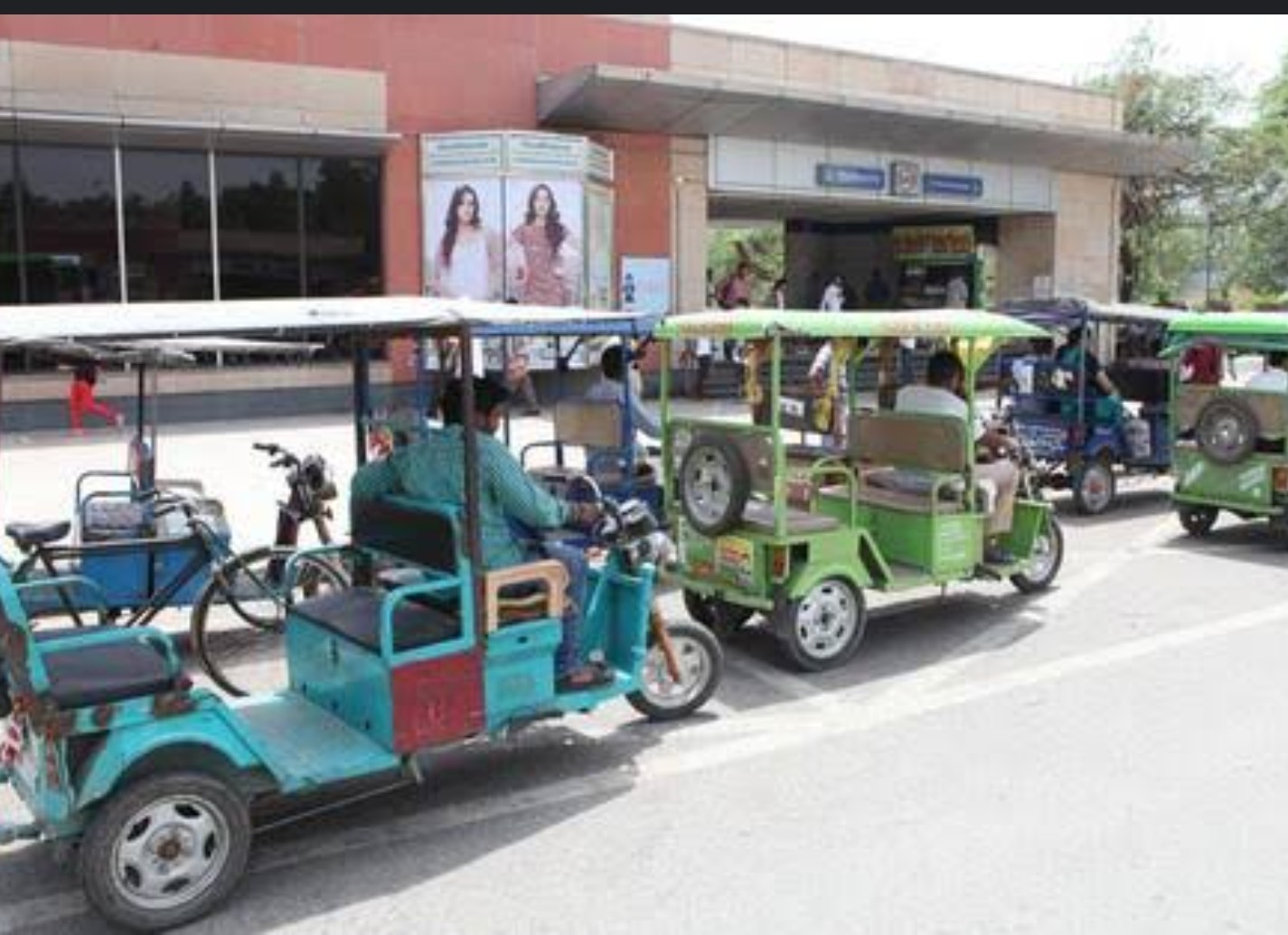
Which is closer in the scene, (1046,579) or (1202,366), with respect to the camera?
(1046,579)

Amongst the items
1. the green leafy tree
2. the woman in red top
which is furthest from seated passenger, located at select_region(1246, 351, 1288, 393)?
the green leafy tree

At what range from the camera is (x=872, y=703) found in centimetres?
649

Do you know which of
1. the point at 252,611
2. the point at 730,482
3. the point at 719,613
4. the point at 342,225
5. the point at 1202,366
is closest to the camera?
the point at 730,482

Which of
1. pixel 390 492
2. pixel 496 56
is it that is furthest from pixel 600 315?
pixel 496 56

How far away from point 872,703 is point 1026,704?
28.9 inches

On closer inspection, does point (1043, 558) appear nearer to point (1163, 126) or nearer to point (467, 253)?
point (467, 253)

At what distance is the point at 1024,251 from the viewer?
94.7 feet

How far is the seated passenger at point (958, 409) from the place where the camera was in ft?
A: 26.8

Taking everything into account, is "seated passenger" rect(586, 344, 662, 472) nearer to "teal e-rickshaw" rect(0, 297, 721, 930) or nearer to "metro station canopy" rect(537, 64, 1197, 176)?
"teal e-rickshaw" rect(0, 297, 721, 930)

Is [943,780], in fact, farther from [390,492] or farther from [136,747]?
[136,747]

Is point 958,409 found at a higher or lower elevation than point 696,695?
higher

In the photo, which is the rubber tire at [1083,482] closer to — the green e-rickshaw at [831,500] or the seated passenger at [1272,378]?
the seated passenger at [1272,378]

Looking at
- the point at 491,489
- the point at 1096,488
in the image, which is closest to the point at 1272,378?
the point at 1096,488

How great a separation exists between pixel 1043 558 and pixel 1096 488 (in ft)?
12.4
